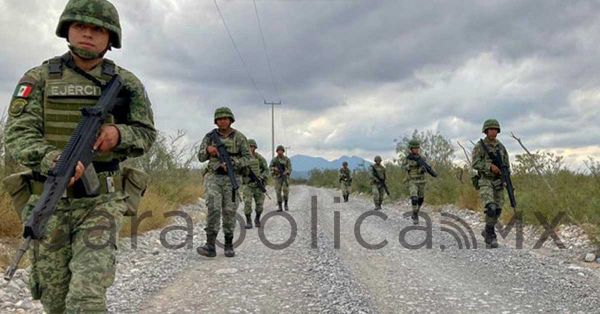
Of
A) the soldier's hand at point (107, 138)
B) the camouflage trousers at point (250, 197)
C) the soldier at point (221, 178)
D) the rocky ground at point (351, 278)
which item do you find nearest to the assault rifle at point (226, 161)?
the soldier at point (221, 178)

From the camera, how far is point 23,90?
8.52 feet

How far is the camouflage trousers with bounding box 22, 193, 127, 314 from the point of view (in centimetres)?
247

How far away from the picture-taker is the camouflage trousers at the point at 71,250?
2471 mm

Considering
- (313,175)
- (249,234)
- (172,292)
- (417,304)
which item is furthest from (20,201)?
(313,175)

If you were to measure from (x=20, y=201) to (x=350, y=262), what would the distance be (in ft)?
14.2

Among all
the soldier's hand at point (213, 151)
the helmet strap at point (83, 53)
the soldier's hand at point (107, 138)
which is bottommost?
the soldier's hand at point (107, 138)

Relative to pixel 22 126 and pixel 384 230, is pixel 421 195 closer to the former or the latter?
pixel 384 230

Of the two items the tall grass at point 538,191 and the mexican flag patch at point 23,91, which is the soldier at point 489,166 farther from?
the mexican flag patch at point 23,91

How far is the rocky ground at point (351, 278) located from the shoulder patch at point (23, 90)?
2195mm

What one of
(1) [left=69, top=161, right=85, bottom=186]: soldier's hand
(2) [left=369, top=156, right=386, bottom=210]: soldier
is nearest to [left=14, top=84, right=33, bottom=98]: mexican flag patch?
(1) [left=69, top=161, right=85, bottom=186]: soldier's hand

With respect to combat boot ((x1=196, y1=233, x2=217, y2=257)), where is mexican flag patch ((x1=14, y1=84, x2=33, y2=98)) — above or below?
above

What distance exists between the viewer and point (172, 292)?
15.5ft

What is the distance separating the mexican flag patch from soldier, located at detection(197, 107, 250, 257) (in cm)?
441

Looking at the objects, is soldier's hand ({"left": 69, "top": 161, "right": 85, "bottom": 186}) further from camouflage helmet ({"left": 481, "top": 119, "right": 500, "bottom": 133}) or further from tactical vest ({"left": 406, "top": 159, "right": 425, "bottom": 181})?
tactical vest ({"left": 406, "top": 159, "right": 425, "bottom": 181})
